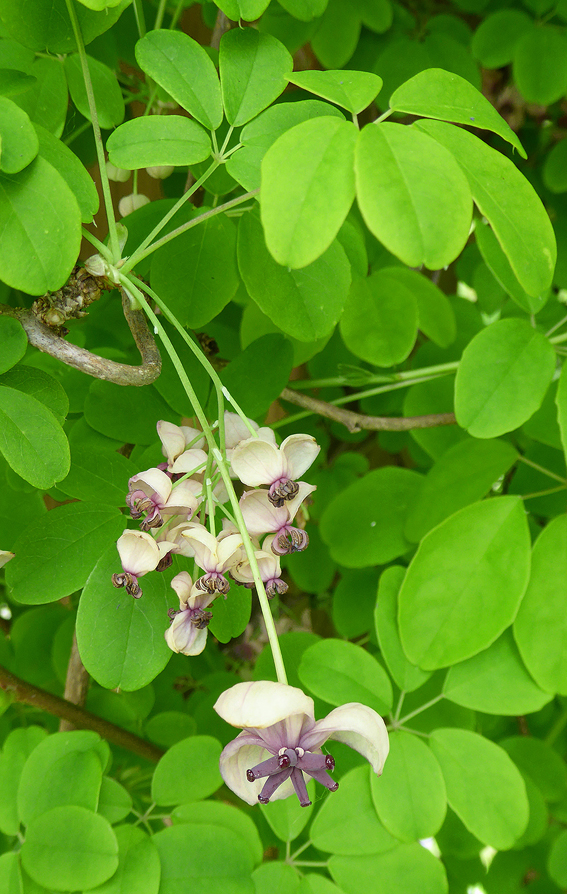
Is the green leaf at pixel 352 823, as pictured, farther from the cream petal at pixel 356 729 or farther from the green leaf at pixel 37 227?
the green leaf at pixel 37 227

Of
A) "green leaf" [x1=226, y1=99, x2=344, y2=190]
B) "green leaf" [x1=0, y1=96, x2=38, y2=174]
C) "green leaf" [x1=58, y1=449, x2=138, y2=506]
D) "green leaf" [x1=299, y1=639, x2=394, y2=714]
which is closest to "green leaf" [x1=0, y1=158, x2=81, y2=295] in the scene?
"green leaf" [x1=0, y1=96, x2=38, y2=174]

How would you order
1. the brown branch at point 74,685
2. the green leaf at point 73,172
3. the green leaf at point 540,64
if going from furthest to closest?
the green leaf at point 540,64 < the brown branch at point 74,685 < the green leaf at point 73,172

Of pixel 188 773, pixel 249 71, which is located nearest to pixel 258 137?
pixel 249 71

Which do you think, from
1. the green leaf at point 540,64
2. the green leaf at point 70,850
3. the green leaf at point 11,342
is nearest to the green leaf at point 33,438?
the green leaf at point 11,342

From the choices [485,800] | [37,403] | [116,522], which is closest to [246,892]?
[485,800]

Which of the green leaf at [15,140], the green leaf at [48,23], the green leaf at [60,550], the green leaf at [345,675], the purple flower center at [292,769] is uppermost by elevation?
the green leaf at [48,23]
